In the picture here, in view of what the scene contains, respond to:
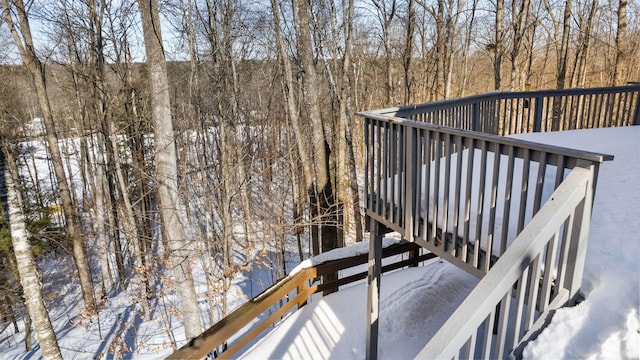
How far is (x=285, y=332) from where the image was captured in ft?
14.2

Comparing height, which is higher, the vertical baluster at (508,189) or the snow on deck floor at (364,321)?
the vertical baluster at (508,189)

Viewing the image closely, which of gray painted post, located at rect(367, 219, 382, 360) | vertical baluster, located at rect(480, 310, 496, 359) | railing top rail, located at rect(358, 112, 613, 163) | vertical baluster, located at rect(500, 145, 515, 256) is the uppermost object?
railing top rail, located at rect(358, 112, 613, 163)

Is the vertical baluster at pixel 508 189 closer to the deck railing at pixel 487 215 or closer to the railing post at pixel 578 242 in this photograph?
the deck railing at pixel 487 215

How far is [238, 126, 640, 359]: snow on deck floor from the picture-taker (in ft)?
5.45

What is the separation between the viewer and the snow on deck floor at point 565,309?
1661mm

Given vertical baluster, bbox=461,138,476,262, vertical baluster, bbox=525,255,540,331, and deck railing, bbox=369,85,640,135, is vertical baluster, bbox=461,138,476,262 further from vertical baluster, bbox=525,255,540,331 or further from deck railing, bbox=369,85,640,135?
deck railing, bbox=369,85,640,135

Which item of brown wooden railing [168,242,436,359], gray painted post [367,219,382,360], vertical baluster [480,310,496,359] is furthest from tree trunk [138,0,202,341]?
vertical baluster [480,310,496,359]

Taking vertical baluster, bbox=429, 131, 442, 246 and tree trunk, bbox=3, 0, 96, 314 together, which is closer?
vertical baluster, bbox=429, 131, 442, 246

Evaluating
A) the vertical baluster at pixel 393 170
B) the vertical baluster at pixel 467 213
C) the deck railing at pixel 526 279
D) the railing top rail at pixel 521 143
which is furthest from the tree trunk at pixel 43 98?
the deck railing at pixel 526 279

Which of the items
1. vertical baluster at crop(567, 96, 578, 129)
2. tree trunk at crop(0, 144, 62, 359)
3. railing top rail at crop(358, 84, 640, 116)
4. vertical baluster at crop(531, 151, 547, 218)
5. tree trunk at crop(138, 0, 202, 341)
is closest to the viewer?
vertical baluster at crop(531, 151, 547, 218)

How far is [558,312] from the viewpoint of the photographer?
1826 millimetres

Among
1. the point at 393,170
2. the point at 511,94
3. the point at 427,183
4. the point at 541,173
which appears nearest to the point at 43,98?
the point at 393,170

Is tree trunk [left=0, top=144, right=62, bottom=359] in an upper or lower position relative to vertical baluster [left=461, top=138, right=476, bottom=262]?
lower

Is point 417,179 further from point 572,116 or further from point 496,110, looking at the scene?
point 572,116
